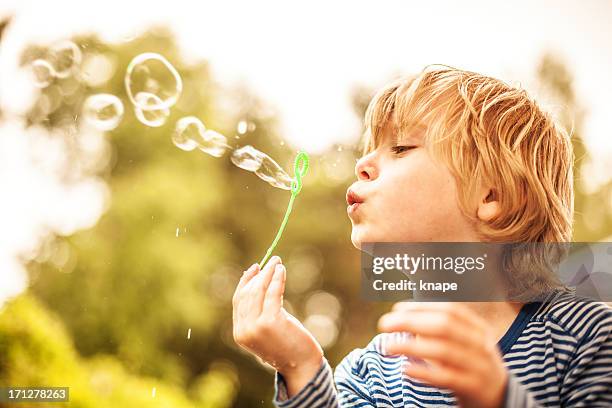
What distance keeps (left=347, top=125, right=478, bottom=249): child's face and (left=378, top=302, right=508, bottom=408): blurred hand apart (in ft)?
1.24

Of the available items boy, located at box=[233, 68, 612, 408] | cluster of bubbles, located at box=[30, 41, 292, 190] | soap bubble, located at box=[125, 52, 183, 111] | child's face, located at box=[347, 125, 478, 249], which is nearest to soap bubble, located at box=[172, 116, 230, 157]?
cluster of bubbles, located at box=[30, 41, 292, 190]

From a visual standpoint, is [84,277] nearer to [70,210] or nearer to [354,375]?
[70,210]

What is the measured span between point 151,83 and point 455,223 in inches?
44.1

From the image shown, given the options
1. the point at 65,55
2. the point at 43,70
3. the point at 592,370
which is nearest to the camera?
the point at 592,370

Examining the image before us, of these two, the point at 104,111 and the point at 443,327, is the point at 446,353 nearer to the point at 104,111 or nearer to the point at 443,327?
the point at 443,327

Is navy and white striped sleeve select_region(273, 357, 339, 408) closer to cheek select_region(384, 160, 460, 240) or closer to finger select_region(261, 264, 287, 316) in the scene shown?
finger select_region(261, 264, 287, 316)

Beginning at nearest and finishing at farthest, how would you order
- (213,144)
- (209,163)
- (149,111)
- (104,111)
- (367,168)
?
(367,168)
(213,144)
(149,111)
(104,111)
(209,163)

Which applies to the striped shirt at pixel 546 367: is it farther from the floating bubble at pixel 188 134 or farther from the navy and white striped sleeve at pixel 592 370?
the floating bubble at pixel 188 134

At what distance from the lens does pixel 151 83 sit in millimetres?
1812

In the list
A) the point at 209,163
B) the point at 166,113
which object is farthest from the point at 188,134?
the point at 209,163

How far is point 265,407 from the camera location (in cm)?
453

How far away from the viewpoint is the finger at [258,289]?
90 centimetres

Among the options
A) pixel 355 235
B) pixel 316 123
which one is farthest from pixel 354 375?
pixel 316 123

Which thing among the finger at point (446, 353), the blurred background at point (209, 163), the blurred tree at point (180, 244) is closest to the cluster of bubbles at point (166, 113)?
the finger at point (446, 353)
